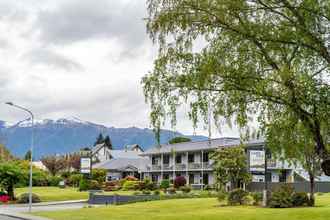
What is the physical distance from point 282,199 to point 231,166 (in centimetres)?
1179

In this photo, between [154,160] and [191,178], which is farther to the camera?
[154,160]

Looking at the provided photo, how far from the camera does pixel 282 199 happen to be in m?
34.5

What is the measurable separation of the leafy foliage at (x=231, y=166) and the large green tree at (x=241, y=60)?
29910mm

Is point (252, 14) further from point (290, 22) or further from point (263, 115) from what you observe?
point (263, 115)

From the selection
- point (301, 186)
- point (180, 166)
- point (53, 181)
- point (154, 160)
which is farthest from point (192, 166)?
point (301, 186)

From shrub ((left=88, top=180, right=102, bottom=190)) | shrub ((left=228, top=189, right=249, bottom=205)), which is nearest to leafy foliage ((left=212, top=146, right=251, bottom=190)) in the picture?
shrub ((left=228, top=189, right=249, bottom=205))

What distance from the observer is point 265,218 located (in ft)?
91.9

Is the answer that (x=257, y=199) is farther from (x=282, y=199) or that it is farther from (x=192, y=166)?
(x=192, y=166)

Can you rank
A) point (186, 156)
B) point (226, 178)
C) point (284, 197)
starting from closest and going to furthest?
point (284, 197) < point (226, 178) < point (186, 156)

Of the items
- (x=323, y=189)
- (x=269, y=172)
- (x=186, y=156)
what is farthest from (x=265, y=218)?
(x=186, y=156)

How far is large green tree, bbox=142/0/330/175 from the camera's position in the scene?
14.7 meters

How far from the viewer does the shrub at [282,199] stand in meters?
34.2

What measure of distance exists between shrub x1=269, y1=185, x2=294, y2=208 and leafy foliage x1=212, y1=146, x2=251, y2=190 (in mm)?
10066

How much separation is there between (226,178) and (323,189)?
17490 mm
